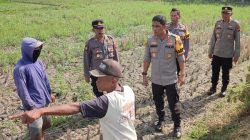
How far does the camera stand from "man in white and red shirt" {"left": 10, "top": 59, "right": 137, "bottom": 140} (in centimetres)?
284

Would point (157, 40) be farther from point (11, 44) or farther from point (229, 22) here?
point (11, 44)

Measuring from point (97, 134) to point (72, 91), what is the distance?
7.44ft

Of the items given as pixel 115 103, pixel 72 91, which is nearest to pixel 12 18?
pixel 72 91

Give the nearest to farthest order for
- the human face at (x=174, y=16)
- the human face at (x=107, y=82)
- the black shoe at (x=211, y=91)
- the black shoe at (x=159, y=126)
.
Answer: the human face at (x=107, y=82) < the black shoe at (x=159, y=126) < the human face at (x=174, y=16) < the black shoe at (x=211, y=91)

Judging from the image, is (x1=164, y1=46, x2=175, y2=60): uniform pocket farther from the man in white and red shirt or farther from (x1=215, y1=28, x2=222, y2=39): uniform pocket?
the man in white and red shirt

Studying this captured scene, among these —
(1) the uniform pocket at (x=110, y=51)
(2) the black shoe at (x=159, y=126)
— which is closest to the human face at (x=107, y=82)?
(1) the uniform pocket at (x=110, y=51)

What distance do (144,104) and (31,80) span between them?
313 centimetres

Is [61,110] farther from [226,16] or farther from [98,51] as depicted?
[226,16]

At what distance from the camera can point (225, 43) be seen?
728cm

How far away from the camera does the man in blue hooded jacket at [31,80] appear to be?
457 cm

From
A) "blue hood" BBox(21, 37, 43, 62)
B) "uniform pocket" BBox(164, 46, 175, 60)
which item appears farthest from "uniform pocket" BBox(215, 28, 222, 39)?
"blue hood" BBox(21, 37, 43, 62)

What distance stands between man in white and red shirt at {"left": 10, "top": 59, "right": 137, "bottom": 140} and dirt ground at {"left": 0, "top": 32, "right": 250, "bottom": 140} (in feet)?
8.84

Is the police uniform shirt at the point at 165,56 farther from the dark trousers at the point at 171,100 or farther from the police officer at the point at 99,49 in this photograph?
the police officer at the point at 99,49

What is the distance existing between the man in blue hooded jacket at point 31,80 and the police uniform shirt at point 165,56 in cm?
173
